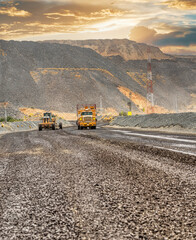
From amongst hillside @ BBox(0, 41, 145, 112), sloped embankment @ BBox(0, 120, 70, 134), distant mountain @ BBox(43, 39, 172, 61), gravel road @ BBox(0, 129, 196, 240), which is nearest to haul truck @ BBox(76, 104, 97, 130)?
sloped embankment @ BBox(0, 120, 70, 134)

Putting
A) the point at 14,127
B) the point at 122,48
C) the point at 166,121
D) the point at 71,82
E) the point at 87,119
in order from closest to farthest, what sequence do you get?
the point at 166,121 < the point at 87,119 < the point at 14,127 < the point at 71,82 < the point at 122,48

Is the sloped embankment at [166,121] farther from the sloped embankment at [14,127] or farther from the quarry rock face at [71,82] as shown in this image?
the quarry rock face at [71,82]

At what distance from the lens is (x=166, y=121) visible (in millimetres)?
26734

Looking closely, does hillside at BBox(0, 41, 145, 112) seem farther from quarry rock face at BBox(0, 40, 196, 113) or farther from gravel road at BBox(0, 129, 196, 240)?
gravel road at BBox(0, 129, 196, 240)

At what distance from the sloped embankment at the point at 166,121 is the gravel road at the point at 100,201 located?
1693 centimetres

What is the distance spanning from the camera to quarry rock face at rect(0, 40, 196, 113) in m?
93.7

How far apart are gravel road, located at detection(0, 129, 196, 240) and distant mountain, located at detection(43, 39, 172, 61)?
14863 centimetres

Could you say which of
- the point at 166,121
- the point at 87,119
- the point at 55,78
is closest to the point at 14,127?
the point at 87,119

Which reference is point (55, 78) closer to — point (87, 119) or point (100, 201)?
point (87, 119)

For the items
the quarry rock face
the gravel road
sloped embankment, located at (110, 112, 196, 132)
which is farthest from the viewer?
the quarry rock face

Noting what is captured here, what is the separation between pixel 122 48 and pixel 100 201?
16131 centimetres

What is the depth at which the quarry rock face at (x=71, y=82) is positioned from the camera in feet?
307

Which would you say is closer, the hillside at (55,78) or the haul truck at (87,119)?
the haul truck at (87,119)

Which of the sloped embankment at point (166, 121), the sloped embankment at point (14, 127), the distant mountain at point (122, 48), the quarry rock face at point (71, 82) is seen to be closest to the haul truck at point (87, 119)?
the sloped embankment at point (166, 121)
